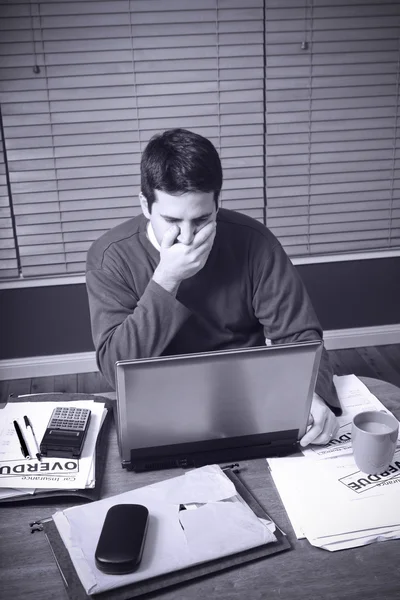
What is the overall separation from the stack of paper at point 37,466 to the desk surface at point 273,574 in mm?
60

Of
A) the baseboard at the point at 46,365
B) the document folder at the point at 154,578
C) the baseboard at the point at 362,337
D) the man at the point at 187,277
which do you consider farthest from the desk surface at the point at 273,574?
the baseboard at the point at 362,337

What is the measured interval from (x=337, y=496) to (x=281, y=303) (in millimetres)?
579

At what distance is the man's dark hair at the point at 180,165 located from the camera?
1.34 metres

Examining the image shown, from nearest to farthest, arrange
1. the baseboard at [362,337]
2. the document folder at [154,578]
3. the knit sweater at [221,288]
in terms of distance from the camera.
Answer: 1. the document folder at [154,578]
2. the knit sweater at [221,288]
3. the baseboard at [362,337]

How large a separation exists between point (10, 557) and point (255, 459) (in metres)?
0.45

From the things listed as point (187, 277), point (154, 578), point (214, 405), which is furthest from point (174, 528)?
point (187, 277)

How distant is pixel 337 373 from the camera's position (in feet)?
9.64

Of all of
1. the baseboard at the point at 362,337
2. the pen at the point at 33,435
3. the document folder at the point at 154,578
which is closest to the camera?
the document folder at the point at 154,578

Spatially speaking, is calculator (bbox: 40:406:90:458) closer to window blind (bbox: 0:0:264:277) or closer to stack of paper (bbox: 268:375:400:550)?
stack of paper (bbox: 268:375:400:550)

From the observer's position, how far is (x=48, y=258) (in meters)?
2.86

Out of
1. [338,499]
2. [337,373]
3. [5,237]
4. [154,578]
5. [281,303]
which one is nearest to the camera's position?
[154,578]

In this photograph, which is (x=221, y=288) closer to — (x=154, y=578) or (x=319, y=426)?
(x=319, y=426)

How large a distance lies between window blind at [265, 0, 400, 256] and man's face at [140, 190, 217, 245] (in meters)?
1.57

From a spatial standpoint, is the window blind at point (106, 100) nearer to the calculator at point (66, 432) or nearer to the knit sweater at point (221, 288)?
the knit sweater at point (221, 288)
